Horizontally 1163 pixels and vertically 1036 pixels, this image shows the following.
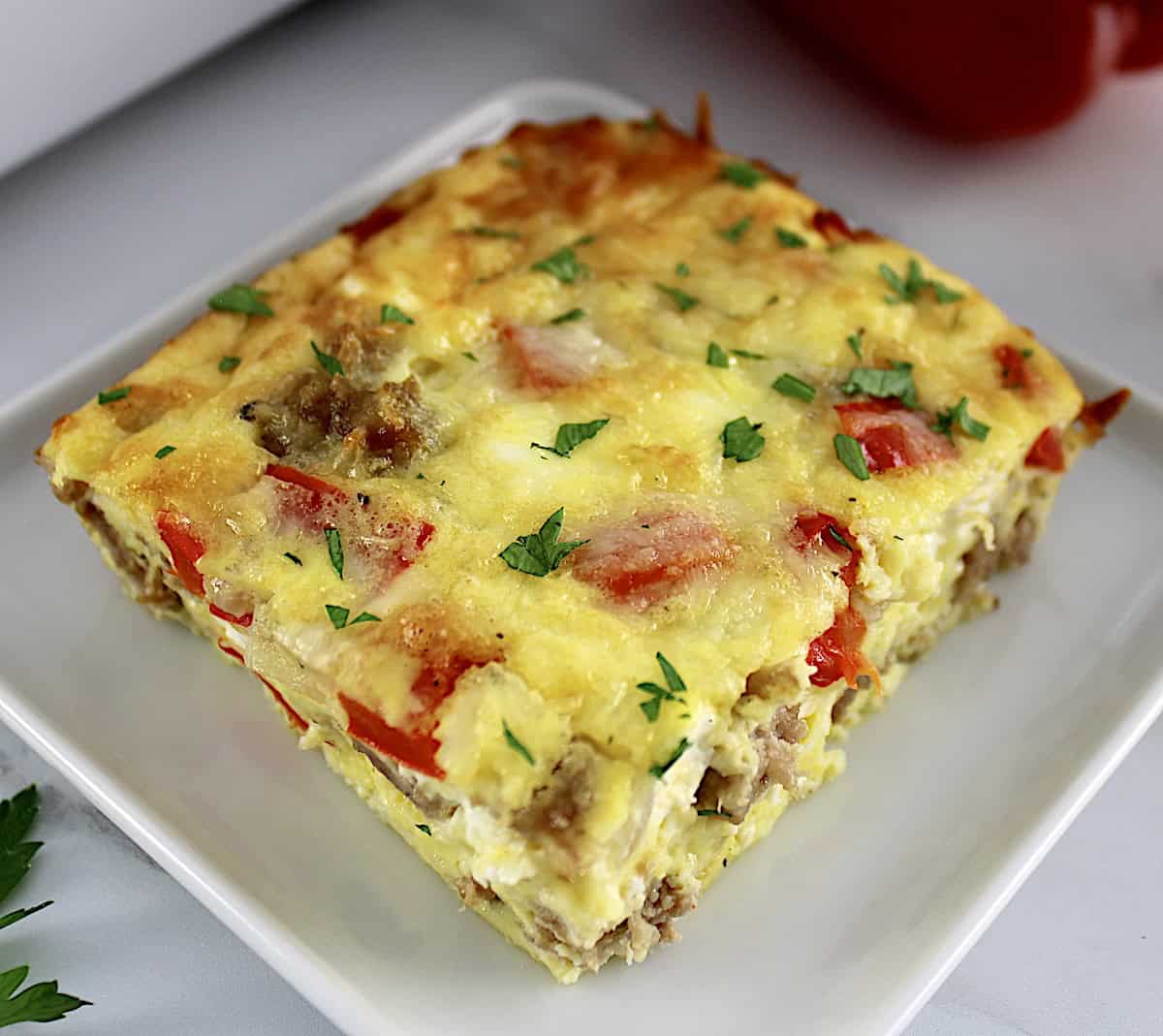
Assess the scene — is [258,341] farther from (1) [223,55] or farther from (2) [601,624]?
(1) [223,55]

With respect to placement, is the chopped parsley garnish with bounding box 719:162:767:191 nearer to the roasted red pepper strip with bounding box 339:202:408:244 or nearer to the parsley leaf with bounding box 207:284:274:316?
the roasted red pepper strip with bounding box 339:202:408:244

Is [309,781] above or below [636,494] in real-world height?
below

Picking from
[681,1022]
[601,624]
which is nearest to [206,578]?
[601,624]

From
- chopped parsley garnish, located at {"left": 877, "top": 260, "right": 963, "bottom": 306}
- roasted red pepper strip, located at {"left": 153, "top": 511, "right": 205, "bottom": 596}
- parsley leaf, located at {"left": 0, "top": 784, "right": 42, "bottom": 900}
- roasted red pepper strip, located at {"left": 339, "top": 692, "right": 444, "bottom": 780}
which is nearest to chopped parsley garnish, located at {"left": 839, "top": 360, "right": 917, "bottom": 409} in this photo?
chopped parsley garnish, located at {"left": 877, "top": 260, "right": 963, "bottom": 306}

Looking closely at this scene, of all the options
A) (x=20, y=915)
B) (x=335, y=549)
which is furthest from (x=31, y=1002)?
(x=335, y=549)

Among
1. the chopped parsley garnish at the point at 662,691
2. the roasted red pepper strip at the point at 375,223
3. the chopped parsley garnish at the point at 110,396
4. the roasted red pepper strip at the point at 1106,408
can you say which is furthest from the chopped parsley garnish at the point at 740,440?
the chopped parsley garnish at the point at 110,396

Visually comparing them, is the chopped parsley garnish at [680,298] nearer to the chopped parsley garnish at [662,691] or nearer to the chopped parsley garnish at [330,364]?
the chopped parsley garnish at [330,364]

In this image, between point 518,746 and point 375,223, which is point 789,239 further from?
point 518,746
